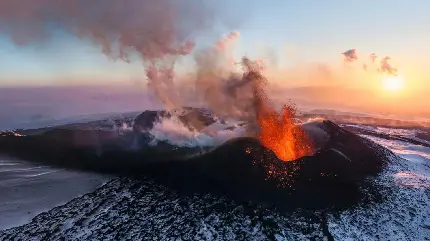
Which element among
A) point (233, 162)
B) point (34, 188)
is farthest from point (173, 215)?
point (34, 188)

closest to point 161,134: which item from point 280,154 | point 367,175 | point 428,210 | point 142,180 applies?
point 142,180

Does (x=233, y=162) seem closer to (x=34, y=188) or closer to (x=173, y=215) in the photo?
(x=173, y=215)

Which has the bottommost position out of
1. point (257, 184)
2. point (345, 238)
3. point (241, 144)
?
point (345, 238)

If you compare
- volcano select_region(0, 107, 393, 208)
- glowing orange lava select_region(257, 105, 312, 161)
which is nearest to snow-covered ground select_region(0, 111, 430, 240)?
volcano select_region(0, 107, 393, 208)

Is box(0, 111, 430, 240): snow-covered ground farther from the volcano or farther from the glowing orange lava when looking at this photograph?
the glowing orange lava

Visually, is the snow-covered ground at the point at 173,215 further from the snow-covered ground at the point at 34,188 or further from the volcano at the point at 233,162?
the volcano at the point at 233,162

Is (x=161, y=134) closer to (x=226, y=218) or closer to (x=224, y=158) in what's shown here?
(x=224, y=158)
